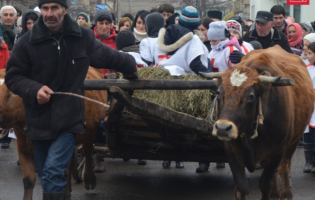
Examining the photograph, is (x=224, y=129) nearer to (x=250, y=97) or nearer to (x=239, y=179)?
(x=250, y=97)

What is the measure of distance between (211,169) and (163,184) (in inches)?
53.3

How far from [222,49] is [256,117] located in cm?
246

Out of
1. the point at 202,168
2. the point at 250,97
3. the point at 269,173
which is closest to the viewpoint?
the point at 250,97

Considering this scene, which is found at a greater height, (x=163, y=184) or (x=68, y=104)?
(x=68, y=104)

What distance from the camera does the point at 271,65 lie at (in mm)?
5914

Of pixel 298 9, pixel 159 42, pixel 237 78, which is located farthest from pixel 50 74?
pixel 298 9

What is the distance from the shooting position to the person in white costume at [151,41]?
7660mm

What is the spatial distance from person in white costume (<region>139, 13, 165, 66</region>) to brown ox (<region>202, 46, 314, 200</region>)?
5.67 feet

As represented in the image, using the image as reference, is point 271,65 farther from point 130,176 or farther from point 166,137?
point 130,176

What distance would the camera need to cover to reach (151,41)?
7.74 meters

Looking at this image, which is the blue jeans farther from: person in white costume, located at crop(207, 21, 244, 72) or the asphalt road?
person in white costume, located at crop(207, 21, 244, 72)

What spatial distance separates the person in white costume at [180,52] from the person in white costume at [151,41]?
0.15 m

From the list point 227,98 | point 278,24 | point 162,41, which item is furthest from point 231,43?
point 278,24

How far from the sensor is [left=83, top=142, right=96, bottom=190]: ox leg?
23.7ft
